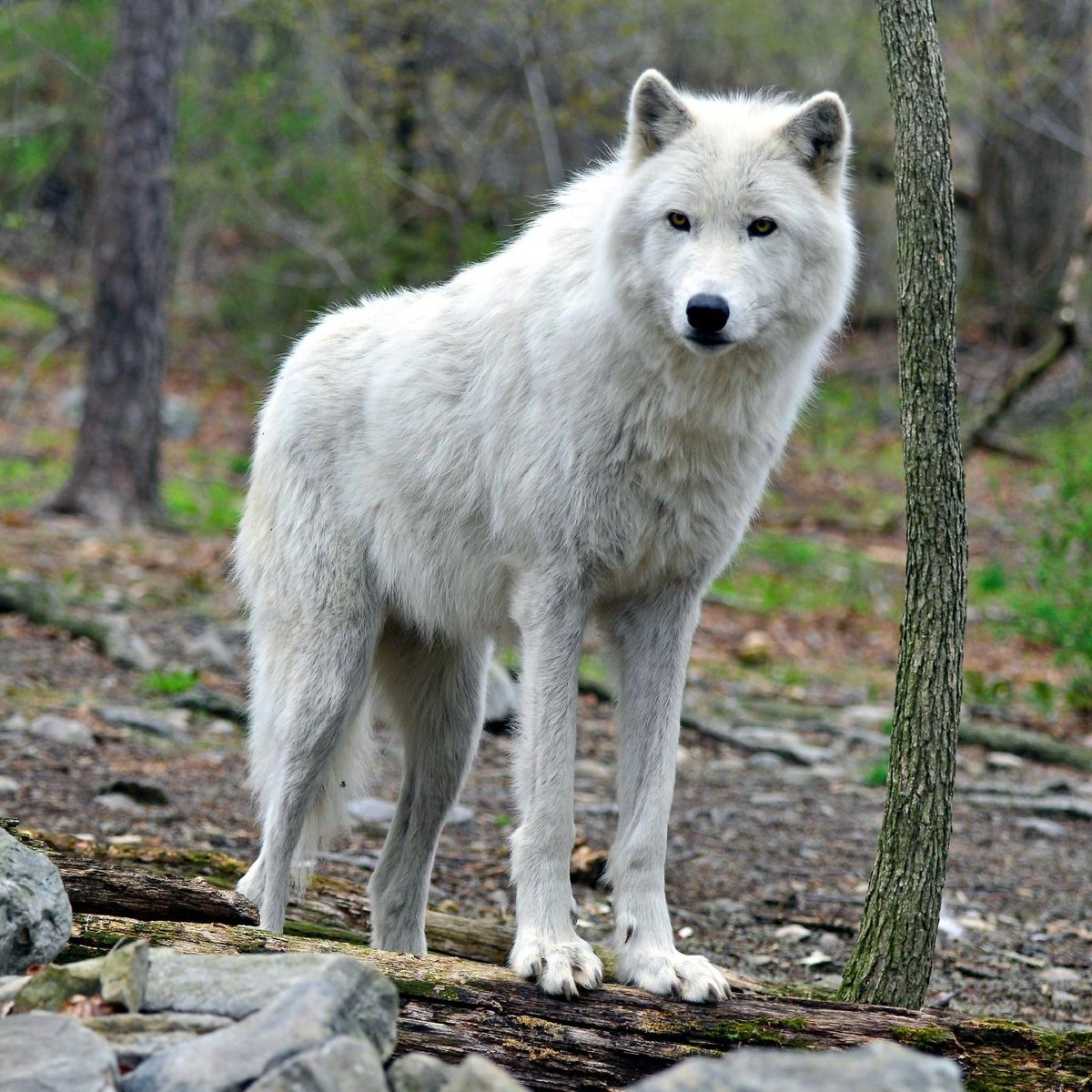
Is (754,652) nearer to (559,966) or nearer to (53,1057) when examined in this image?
(559,966)

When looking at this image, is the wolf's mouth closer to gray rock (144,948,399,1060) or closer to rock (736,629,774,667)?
gray rock (144,948,399,1060)

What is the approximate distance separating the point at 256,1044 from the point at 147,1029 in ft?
1.01

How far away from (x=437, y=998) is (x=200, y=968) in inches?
24.8

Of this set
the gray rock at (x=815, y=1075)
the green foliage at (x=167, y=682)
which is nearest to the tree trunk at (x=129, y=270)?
the green foliage at (x=167, y=682)

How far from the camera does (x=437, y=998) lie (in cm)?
290

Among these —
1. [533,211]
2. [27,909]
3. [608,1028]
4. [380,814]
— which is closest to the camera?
[27,909]

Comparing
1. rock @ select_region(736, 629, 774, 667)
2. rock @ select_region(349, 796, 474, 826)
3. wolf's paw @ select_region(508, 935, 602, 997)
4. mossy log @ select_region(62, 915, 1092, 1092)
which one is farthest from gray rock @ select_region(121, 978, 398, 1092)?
rock @ select_region(736, 629, 774, 667)

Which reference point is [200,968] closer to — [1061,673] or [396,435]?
[396,435]

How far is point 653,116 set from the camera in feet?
11.7

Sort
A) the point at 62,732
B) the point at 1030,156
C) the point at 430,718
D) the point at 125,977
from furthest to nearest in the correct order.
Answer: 1. the point at 1030,156
2. the point at 62,732
3. the point at 430,718
4. the point at 125,977

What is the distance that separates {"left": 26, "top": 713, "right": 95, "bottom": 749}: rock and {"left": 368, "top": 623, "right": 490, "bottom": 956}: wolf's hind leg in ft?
6.94

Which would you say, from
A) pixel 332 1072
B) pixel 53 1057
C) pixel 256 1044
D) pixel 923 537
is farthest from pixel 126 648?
pixel 332 1072

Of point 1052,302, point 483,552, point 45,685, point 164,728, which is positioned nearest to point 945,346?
point 483,552

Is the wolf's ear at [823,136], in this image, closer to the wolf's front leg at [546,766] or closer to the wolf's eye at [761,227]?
the wolf's eye at [761,227]
